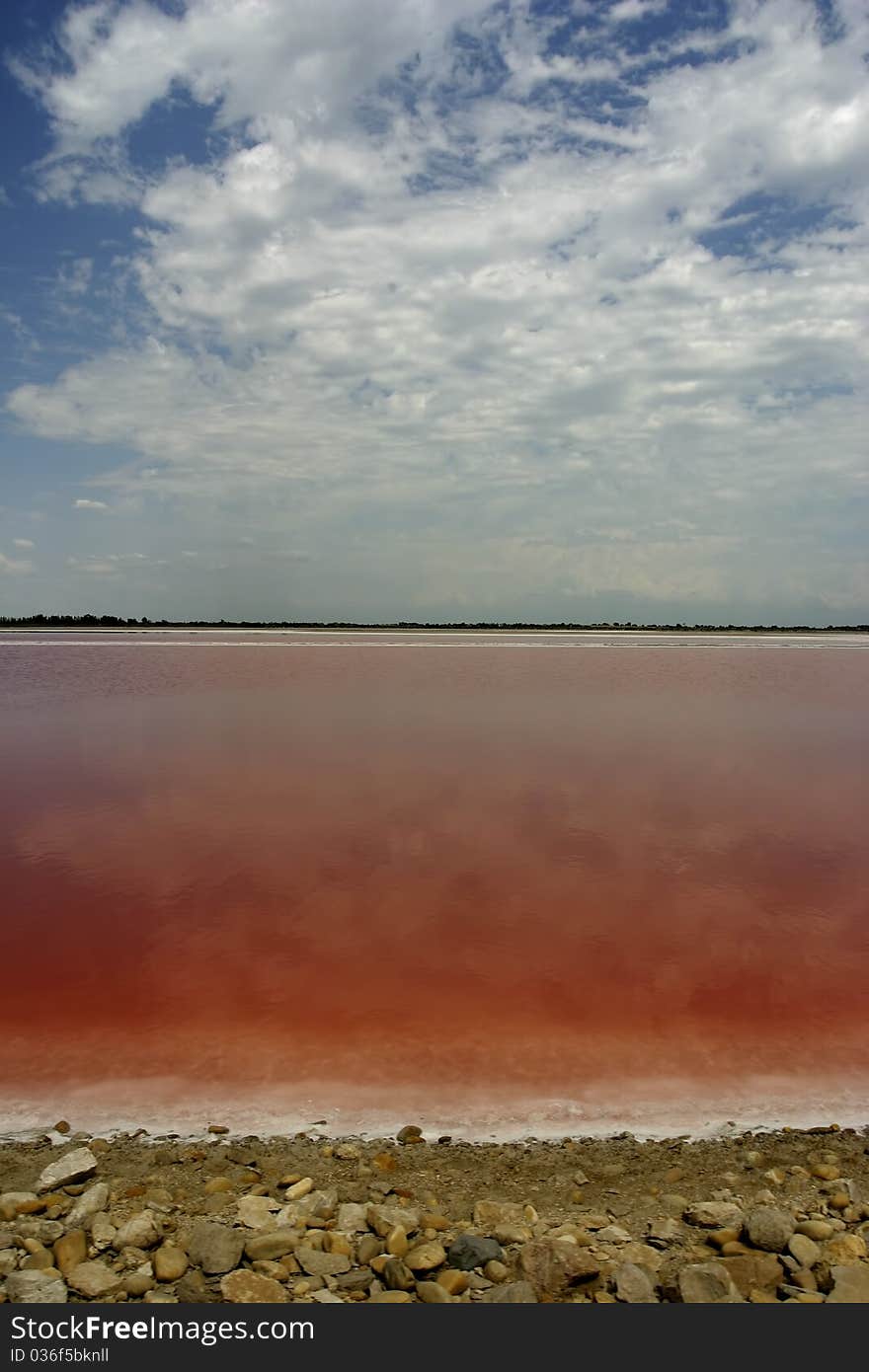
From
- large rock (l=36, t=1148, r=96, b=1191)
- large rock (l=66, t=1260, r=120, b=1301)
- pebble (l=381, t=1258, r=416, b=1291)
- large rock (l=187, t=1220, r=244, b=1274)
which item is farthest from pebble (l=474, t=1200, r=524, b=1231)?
large rock (l=36, t=1148, r=96, b=1191)

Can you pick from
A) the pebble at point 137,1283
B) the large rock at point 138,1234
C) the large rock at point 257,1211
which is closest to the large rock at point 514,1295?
the large rock at point 257,1211

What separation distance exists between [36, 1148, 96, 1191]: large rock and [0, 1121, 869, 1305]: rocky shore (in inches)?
0.5

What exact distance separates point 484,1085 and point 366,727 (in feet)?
60.9

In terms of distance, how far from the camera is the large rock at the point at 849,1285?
4332 millimetres

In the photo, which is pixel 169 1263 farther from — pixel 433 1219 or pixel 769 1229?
pixel 769 1229

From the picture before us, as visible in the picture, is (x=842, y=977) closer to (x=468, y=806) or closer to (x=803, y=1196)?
(x=803, y=1196)

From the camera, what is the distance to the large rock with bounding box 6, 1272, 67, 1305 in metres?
4.31

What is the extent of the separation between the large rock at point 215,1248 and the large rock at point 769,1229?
280 centimetres

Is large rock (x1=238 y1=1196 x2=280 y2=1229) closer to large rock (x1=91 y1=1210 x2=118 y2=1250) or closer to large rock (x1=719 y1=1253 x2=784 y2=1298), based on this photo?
large rock (x1=91 y1=1210 x2=118 y2=1250)

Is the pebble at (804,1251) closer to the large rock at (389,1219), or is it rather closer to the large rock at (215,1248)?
the large rock at (389,1219)

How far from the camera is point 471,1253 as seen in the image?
457 cm

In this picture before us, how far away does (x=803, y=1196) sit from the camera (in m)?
5.23

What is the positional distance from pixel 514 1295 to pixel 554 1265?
0.83 ft

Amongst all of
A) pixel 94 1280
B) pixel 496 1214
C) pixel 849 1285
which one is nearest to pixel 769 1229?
pixel 849 1285
